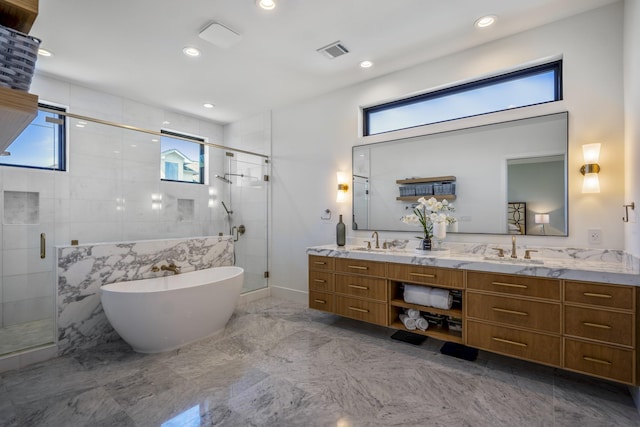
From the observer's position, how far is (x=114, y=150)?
3662 mm

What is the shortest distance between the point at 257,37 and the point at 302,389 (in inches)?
114

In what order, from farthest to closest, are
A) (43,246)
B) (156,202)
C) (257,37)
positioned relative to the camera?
(156,202)
(43,246)
(257,37)

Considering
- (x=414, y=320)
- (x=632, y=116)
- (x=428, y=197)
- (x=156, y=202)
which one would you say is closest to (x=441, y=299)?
(x=414, y=320)

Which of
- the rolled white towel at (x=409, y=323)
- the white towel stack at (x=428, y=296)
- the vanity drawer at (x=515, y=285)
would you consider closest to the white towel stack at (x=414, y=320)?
the rolled white towel at (x=409, y=323)

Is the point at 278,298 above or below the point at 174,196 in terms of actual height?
below

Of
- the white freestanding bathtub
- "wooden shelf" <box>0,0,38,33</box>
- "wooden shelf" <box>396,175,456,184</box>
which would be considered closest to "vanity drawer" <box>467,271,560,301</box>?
"wooden shelf" <box>396,175,456,184</box>

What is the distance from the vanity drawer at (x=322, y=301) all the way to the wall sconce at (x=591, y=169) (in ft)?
7.84

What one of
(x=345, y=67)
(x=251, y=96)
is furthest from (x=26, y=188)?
(x=345, y=67)

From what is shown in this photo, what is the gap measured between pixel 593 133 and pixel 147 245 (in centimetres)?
420

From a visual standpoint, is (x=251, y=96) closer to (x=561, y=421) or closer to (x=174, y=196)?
(x=174, y=196)

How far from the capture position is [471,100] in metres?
3.02

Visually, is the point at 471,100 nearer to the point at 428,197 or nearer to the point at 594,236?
the point at 428,197

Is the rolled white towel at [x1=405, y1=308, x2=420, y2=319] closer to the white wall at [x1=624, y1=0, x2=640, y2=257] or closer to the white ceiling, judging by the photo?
the white wall at [x1=624, y1=0, x2=640, y2=257]

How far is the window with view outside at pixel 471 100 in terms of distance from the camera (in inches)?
105
